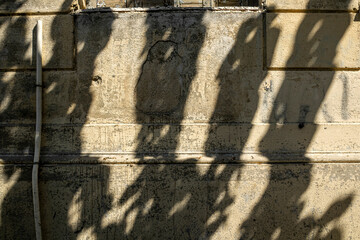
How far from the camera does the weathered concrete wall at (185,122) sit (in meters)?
3.35

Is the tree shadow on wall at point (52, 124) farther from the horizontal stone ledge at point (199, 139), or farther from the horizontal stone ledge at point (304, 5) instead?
the horizontal stone ledge at point (304, 5)

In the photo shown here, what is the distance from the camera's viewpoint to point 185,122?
3455mm

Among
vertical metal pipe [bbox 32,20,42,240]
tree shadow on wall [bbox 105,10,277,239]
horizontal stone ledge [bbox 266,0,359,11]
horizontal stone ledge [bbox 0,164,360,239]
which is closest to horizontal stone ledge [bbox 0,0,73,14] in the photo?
vertical metal pipe [bbox 32,20,42,240]

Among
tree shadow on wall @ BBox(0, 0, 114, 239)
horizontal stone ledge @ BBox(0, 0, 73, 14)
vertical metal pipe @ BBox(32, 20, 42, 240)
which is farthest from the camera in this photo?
horizontal stone ledge @ BBox(0, 0, 73, 14)

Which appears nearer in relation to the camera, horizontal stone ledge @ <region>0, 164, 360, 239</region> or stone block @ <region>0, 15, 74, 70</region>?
horizontal stone ledge @ <region>0, 164, 360, 239</region>

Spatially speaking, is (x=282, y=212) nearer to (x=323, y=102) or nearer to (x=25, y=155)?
(x=323, y=102)

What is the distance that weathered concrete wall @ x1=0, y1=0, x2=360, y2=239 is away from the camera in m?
3.35

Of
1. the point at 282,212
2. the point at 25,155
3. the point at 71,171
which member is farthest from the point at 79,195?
the point at 282,212

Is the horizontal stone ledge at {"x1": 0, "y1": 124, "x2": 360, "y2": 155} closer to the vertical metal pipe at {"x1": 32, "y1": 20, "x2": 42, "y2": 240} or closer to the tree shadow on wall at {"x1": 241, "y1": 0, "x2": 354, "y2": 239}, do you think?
the tree shadow on wall at {"x1": 241, "y1": 0, "x2": 354, "y2": 239}

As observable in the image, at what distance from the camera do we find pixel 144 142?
3.43 meters

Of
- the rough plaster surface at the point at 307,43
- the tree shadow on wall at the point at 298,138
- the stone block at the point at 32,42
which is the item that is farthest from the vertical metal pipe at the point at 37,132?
the rough plaster surface at the point at 307,43

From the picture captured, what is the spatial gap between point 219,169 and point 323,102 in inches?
67.1

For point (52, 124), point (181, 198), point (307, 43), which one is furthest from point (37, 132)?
point (307, 43)

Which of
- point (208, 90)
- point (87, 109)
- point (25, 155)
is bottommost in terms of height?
point (25, 155)
